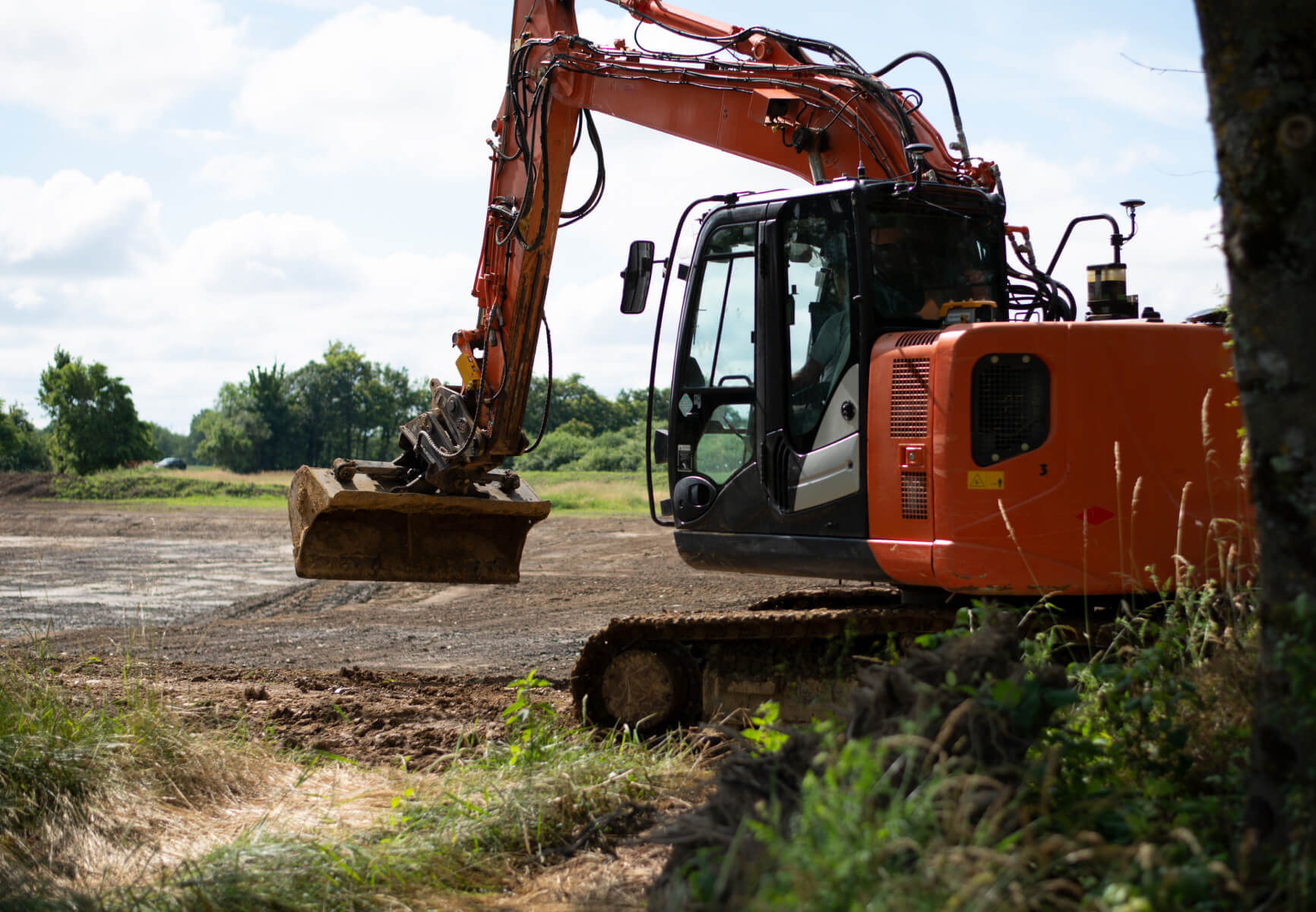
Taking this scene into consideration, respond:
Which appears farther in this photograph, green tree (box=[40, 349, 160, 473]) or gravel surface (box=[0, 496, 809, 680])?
green tree (box=[40, 349, 160, 473])

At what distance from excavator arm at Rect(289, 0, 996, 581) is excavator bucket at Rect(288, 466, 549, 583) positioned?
0.01 meters

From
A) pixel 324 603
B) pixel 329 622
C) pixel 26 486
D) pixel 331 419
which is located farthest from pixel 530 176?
pixel 331 419

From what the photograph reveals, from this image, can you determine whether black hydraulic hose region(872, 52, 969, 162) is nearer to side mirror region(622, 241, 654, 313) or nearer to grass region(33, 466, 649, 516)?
side mirror region(622, 241, 654, 313)

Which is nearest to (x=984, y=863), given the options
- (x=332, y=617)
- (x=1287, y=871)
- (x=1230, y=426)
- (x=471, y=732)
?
(x=1287, y=871)

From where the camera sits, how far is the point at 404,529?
7.70 meters

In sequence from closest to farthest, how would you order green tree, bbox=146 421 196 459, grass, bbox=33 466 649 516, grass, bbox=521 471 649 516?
1. grass, bbox=521 471 649 516
2. grass, bbox=33 466 649 516
3. green tree, bbox=146 421 196 459

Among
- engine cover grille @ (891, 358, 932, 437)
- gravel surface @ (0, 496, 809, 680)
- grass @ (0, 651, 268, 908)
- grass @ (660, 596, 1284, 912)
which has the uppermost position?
engine cover grille @ (891, 358, 932, 437)

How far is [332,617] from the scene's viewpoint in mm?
11922

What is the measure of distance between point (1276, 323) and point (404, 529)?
6.02 metres

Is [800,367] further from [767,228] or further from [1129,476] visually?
[1129,476]

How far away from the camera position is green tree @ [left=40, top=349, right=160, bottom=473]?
45156 mm

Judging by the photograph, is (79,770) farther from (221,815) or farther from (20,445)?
(20,445)

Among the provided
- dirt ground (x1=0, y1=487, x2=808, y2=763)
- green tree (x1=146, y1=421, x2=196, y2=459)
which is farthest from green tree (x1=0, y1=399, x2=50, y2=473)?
green tree (x1=146, y1=421, x2=196, y2=459)

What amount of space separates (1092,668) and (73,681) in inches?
221
